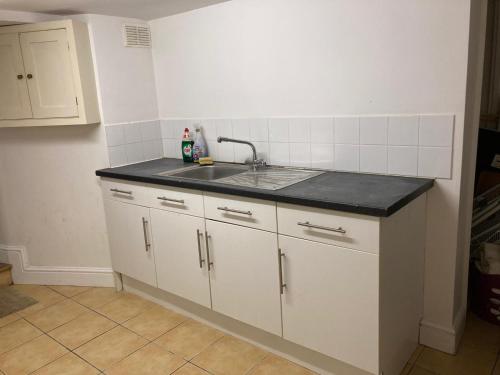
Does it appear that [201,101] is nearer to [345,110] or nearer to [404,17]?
[345,110]

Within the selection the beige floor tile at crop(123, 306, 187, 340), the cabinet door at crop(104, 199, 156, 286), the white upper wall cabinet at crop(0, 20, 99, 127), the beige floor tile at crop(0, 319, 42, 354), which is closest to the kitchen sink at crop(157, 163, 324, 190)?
the cabinet door at crop(104, 199, 156, 286)

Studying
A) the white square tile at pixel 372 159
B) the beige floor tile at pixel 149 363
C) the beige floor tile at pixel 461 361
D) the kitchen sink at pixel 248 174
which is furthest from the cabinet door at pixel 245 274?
the beige floor tile at pixel 461 361

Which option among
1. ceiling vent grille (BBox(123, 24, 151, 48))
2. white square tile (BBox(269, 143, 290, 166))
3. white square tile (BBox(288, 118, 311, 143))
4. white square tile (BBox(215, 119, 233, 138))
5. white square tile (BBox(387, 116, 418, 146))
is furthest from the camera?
ceiling vent grille (BBox(123, 24, 151, 48))

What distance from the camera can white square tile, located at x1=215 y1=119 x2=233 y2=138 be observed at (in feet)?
8.63

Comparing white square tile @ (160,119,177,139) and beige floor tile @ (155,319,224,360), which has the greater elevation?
white square tile @ (160,119,177,139)

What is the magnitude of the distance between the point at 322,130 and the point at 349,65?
35cm

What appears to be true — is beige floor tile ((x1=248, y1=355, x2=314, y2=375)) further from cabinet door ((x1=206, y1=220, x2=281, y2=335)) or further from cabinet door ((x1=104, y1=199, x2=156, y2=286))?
cabinet door ((x1=104, y1=199, x2=156, y2=286))

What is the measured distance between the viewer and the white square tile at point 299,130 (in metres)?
2.28

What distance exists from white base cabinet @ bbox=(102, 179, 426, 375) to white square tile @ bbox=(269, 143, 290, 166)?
1.74ft

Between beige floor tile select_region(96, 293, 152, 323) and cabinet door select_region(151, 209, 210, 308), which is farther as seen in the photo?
beige floor tile select_region(96, 293, 152, 323)

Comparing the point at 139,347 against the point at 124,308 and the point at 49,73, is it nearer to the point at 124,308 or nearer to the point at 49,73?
the point at 124,308

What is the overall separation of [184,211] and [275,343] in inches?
32.2

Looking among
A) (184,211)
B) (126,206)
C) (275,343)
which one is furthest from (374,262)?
(126,206)

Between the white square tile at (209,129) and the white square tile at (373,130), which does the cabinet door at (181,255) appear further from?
the white square tile at (373,130)
